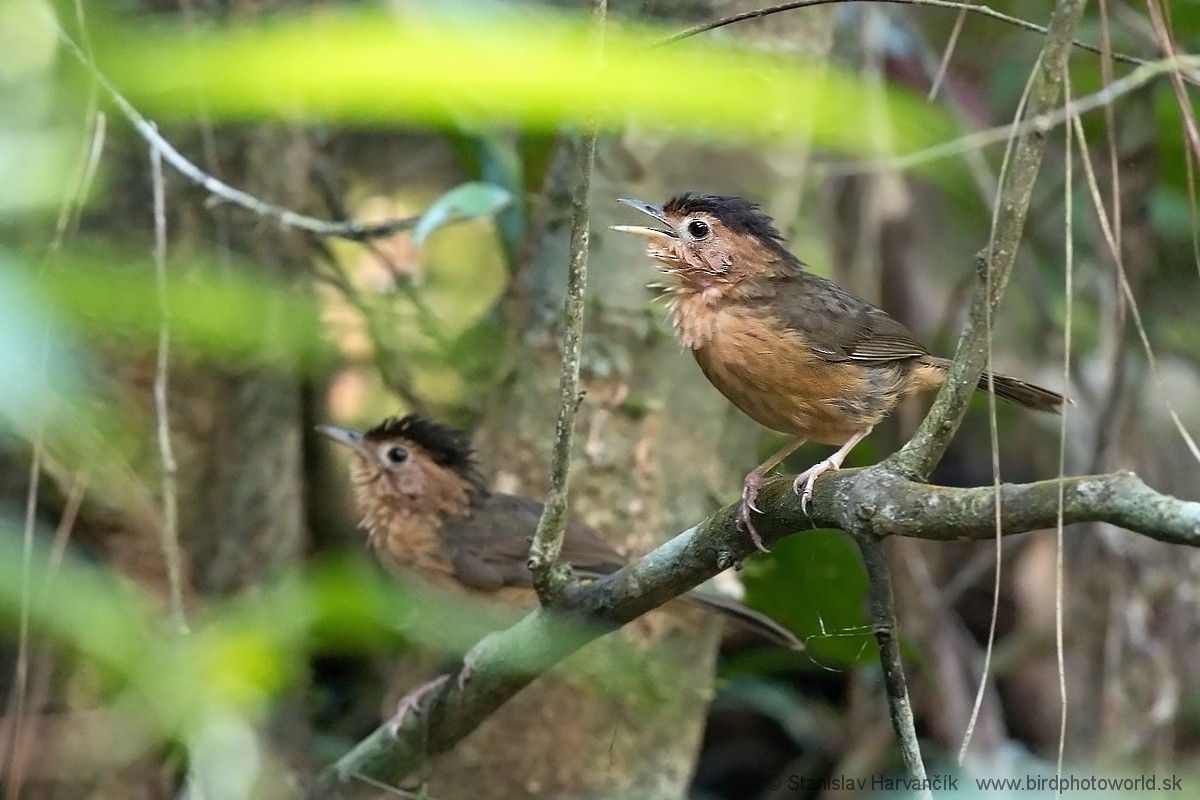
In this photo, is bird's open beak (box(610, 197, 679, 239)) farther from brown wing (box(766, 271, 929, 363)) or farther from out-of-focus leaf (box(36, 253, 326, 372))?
out-of-focus leaf (box(36, 253, 326, 372))

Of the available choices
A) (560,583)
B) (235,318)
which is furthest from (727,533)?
(235,318)

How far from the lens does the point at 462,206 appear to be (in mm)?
4000

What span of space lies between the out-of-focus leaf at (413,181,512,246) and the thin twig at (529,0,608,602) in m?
1.50

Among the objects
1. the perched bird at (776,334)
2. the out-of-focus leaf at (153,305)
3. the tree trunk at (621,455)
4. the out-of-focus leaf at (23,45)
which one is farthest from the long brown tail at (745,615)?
the out-of-focus leaf at (23,45)

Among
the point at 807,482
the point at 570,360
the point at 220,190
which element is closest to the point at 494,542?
the point at 220,190

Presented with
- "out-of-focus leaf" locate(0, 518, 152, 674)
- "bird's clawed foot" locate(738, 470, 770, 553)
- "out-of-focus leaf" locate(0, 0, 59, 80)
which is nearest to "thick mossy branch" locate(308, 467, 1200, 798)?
"bird's clawed foot" locate(738, 470, 770, 553)

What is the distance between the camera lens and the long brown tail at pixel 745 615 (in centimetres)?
368

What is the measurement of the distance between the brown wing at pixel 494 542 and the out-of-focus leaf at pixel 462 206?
3.11ft

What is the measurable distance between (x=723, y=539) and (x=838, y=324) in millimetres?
1163

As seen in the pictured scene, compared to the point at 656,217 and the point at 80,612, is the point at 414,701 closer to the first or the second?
the point at 656,217

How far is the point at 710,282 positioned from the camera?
11.5 ft

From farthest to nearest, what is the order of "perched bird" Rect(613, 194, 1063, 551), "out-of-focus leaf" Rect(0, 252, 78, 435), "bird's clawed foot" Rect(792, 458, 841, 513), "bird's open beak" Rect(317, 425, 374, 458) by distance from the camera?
"bird's open beak" Rect(317, 425, 374, 458) → "perched bird" Rect(613, 194, 1063, 551) → "bird's clawed foot" Rect(792, 458, 841, 513) → "out-of-focus leaf" Rect(0, 252, 78, 435)

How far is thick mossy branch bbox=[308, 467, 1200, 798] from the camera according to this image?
1.67 meters

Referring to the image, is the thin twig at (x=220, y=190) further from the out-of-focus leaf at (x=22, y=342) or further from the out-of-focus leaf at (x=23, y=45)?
the out-of-focus leaf at (x=22, y=342)
